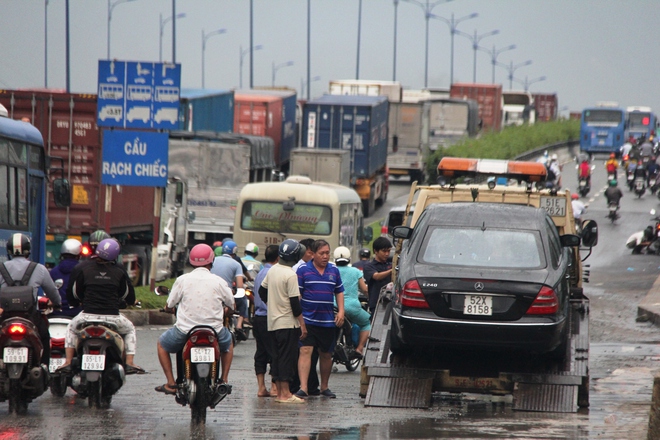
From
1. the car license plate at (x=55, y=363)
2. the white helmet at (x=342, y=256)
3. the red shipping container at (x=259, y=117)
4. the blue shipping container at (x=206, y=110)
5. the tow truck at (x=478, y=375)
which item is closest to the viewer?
the tow truck at (x=478, y=375)

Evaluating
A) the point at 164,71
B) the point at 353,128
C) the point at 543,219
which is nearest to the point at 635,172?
the point at 353,128

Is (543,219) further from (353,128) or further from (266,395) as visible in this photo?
(353,128)

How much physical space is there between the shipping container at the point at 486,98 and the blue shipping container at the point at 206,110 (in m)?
26.8

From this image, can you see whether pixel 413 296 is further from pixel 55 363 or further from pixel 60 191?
pixel 60 191

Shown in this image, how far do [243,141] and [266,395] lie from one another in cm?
2027

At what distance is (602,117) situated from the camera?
2579 inches

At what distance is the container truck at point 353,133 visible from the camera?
4156cm

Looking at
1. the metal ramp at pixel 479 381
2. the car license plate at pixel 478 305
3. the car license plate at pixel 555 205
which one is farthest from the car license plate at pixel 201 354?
the car license plate at pixel 555 205

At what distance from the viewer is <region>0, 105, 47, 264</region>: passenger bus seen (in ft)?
42.6

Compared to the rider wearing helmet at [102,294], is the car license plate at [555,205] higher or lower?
higher

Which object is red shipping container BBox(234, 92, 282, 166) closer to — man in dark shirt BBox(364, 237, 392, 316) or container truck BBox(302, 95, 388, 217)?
container truck BBox(302, 95, 388, 217)

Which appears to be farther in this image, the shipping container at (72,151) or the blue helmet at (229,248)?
the shipping container at (72,151)

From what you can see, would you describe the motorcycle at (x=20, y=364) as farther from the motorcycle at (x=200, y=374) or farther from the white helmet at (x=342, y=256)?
the white helmet at (x=342, y=256)

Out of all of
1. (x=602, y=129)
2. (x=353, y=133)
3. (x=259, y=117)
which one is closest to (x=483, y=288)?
(x=353, y=133)
